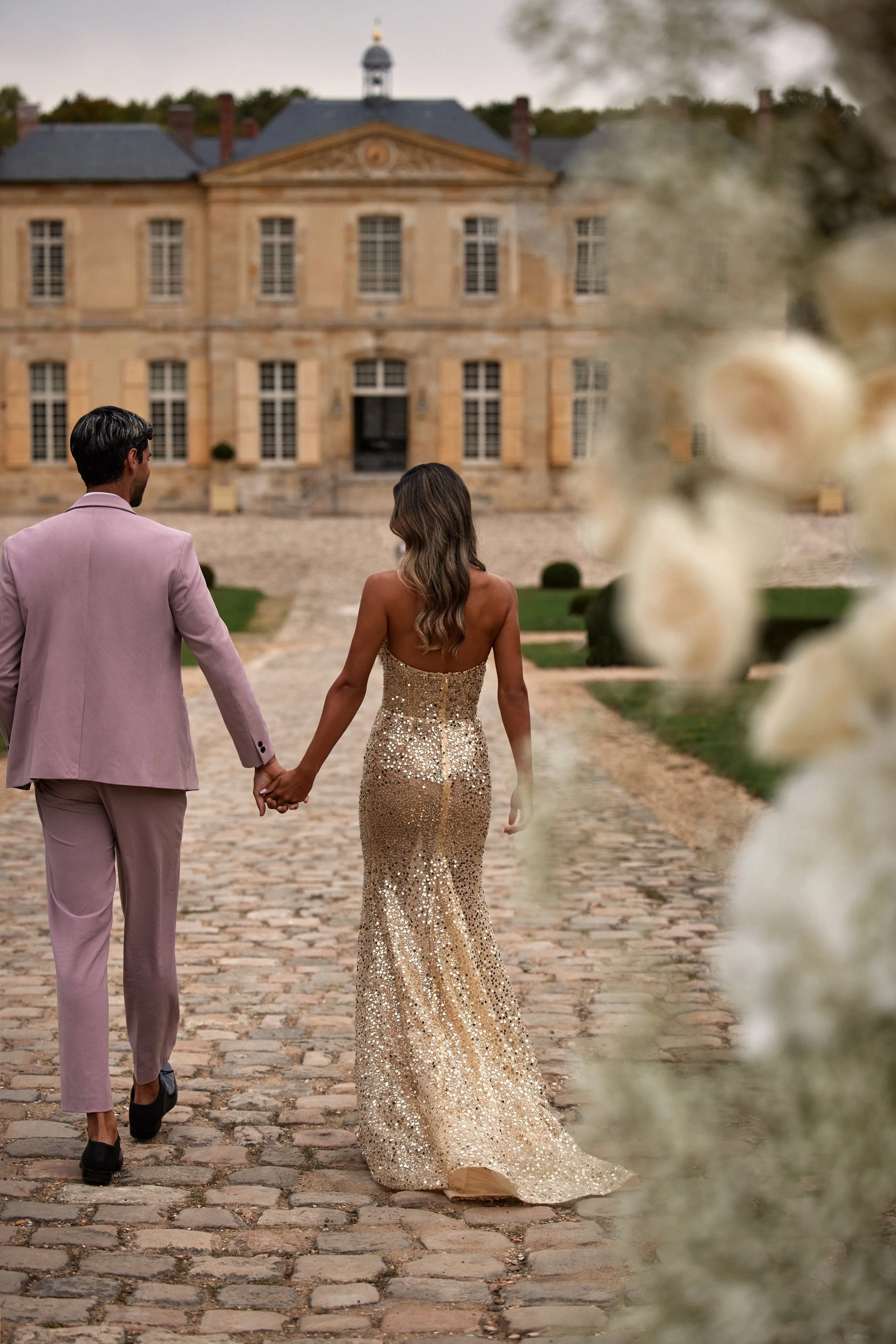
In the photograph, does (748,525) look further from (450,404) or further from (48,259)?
(48,259)

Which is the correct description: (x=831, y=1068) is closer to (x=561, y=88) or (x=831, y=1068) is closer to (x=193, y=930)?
(x=561, y=88)

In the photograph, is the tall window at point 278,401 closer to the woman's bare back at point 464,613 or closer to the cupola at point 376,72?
the cupola at point 376,72

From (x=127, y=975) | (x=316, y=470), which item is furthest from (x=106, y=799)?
(x=316, y=470)

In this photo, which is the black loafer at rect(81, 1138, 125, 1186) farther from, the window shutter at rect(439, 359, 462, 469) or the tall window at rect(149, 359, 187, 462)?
the tall window at rect(149, 359, 187, 462)

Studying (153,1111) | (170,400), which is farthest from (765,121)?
(170,400)

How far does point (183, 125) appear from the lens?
40.3 meters

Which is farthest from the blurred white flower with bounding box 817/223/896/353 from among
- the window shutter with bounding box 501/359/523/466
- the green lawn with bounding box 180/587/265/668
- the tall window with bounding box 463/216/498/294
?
the tall window with bounding box 463/216/498/294

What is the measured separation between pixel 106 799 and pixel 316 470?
113 ft

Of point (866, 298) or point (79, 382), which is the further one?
point (79, 382)

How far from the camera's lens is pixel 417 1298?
2879 mm

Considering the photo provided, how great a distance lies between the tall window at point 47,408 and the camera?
38688 mm

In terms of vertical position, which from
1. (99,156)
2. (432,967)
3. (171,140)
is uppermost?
(171,140)

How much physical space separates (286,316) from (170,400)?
3785 millimetres

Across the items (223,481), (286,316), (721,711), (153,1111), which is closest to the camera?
(721,711)
